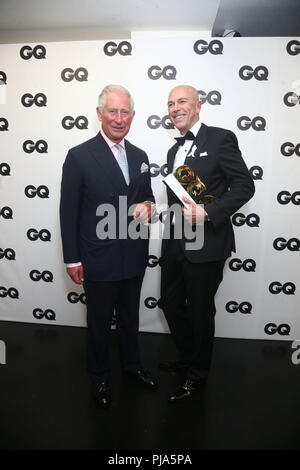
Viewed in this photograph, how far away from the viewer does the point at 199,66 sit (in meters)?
2.18

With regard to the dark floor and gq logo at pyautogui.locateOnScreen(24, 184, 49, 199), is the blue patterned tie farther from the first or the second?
the dark floor

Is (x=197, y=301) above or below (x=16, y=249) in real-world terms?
below

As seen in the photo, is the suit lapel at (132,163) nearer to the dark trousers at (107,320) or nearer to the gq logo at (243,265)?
the dark trousers at (107,320)

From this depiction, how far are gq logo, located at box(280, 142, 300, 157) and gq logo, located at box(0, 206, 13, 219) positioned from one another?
2.20 metres

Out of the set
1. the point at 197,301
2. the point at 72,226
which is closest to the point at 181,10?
the point at 72,226

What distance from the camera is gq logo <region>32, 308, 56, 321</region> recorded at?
2764 millimetres

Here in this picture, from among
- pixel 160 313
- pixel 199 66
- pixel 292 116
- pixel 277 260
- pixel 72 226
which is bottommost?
pixel 160 313

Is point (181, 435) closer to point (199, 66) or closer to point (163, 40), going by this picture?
point (199, 66)

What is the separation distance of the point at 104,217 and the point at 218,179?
678 mm

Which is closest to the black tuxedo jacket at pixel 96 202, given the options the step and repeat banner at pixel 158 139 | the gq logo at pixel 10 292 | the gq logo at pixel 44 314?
the step and repeat banner at pixel 158 139

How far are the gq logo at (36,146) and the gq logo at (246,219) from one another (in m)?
1.57

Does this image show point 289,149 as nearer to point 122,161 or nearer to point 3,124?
point 122,161
